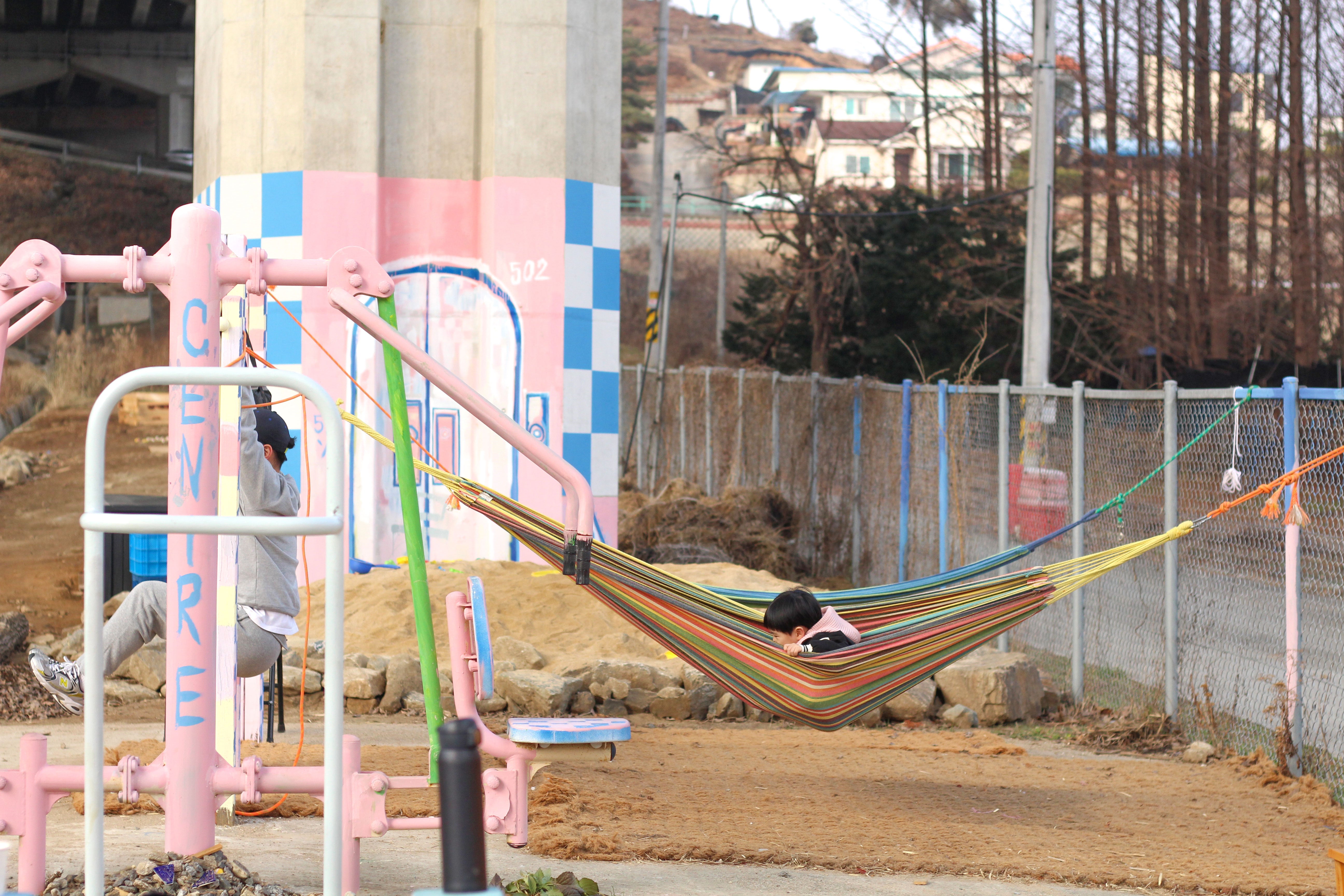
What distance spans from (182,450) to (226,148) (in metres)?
6.72

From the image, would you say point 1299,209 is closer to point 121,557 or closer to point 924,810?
point 924,810

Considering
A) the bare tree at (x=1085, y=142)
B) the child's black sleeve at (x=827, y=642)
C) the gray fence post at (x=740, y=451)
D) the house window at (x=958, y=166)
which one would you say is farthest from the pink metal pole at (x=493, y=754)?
the house window at (x=958, y=166)

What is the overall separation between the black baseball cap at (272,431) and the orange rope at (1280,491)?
3.82 metres

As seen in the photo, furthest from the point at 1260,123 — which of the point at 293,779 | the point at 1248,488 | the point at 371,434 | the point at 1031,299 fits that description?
the point at 293,779

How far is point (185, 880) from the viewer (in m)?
3.69

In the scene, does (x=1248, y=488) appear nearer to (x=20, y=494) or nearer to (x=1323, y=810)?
(x=1323, y=810)

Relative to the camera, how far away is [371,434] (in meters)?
5.25

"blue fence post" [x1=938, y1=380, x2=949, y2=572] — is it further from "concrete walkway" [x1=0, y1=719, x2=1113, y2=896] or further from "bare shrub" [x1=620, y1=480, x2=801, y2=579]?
"concrete walkway" [x1=0, y1=719, x2=1113, y2=896]

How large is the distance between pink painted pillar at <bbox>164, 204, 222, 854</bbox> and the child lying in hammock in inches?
95.7

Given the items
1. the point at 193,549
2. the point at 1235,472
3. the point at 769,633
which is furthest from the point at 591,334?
the point at 193,549

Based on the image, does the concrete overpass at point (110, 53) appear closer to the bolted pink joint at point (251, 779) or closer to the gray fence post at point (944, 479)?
the gray fence post at point (944, 479)

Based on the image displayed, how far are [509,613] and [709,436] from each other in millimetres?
7549

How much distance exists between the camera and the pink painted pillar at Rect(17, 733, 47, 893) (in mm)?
3637

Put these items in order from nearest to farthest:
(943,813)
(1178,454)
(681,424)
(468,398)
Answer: (468,398), (943,813), (1178,454), (681,424)
